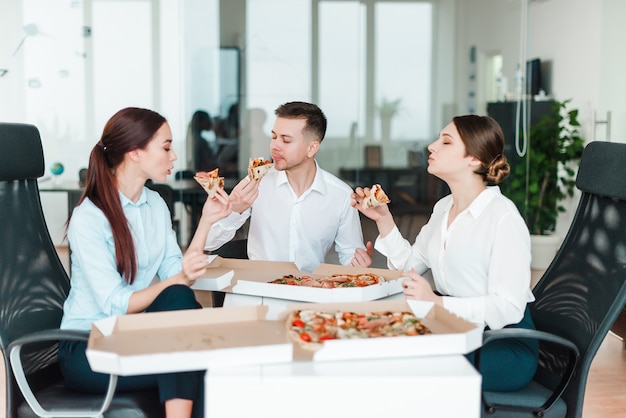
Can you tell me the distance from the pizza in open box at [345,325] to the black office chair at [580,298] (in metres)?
0.27

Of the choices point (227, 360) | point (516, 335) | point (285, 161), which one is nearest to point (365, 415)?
point (227, 360)

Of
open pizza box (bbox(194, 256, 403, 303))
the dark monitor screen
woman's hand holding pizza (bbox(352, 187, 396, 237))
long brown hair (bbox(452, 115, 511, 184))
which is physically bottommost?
open pizza box (bbox(194, 256, 403, 303))

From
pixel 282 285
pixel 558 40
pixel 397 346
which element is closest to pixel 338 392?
pixel 397 346

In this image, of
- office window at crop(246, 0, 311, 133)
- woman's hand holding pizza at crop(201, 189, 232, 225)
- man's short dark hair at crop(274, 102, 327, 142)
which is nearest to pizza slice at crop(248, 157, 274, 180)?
man's short dark hair at crop(274, 102, 327, 142)

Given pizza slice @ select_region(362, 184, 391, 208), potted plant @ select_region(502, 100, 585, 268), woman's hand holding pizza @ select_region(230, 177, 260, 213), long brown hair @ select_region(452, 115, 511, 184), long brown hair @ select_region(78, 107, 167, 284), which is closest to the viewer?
long brown hair @ select_region(78, 107, 167, 284)

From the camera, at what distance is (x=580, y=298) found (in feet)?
7.85

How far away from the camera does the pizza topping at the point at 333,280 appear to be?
7.77 feet

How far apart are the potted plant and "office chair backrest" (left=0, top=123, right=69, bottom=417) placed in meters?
4.43

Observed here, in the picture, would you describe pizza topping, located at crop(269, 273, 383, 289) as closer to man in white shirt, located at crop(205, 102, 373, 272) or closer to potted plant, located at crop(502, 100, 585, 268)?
man in white shirt, located at crop(205, 102, 373, 272)

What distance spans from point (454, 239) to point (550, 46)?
15.9ft

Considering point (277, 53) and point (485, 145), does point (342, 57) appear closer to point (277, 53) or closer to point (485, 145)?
point (277, 53)

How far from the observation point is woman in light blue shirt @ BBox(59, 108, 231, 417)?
2.17 metres

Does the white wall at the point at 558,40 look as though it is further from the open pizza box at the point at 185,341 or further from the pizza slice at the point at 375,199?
the open pizza box at the point at 185,341

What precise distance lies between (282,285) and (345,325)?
1.49 feet
